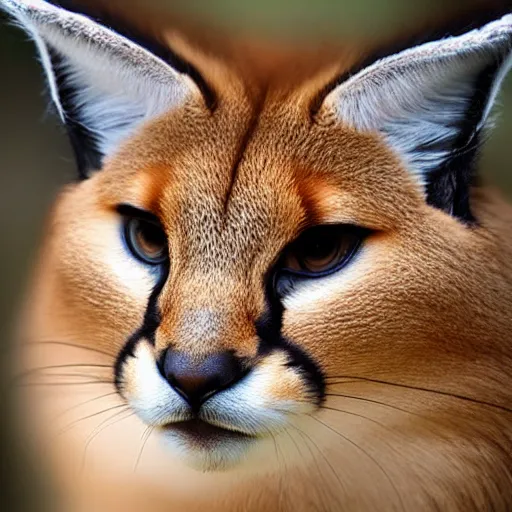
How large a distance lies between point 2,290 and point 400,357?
0.56m

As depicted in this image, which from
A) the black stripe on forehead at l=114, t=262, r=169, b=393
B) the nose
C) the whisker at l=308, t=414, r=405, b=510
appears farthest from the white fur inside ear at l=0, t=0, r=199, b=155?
the whisker at l=308, t=414, r=405, b=510

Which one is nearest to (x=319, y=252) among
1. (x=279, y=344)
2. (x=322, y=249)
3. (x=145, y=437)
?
(x=322, y=249)

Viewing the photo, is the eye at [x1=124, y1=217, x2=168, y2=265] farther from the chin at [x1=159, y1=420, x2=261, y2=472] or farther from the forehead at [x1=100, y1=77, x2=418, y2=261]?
the chin at [x1=159, y1=420, x2=261, y2=472]

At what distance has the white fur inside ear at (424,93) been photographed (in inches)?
42.9

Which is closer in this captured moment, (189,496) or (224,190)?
(224,190)

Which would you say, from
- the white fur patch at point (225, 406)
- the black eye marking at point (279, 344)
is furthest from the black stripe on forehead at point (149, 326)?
the black eye marking at point (279, 344)

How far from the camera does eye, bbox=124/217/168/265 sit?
1.23 metres

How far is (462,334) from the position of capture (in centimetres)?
118

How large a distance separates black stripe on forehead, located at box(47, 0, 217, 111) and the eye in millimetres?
155

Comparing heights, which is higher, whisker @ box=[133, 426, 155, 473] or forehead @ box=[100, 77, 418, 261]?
forehead @ box=[100, 77, 418, 261]

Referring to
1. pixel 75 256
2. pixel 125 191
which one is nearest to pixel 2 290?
pixel 75 256

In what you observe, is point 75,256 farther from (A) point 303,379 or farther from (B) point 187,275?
(A) point 303,379

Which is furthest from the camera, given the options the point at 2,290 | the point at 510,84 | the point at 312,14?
the point at 2,290

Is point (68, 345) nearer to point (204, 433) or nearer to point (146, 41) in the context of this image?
point (204, 433)
